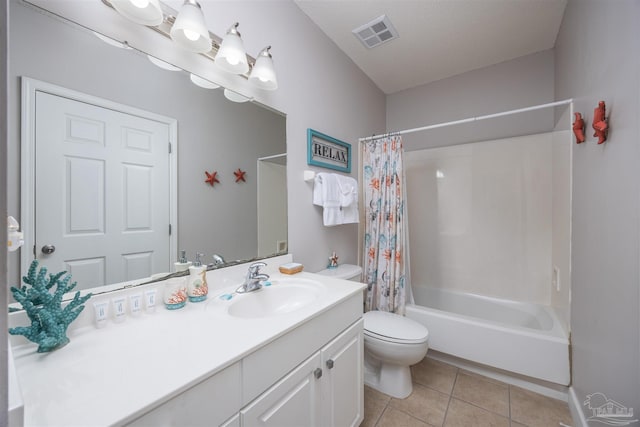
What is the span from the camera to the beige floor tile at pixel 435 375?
170 cm

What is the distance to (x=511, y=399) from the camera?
1.57 meters

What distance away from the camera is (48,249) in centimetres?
78

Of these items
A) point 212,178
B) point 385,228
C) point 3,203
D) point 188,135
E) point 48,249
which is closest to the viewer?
point 3,203

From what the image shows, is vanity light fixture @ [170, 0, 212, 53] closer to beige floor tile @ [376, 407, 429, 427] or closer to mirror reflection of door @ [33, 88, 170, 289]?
mirror reflection of door @ [33, 88, 170, 289]

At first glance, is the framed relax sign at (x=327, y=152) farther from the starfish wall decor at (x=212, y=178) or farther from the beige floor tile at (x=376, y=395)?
the beige floor tile at (x=376, y=395)

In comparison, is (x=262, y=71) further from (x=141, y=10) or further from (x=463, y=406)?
(x=463, y=406)

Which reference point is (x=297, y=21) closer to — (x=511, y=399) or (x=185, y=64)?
(x=185, y=64)

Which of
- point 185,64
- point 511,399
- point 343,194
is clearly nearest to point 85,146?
point 185,64

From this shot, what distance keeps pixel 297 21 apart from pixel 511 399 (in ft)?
9.16

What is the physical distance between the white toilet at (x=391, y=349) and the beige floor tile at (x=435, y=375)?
0.17m

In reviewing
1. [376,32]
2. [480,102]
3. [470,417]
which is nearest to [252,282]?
[470,417]

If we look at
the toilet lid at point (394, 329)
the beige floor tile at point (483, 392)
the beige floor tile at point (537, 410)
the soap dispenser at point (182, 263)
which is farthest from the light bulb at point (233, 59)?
the beige floor tile at point (537, 410)

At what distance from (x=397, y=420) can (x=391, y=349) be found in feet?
1.22

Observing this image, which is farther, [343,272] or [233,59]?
[343,272]
